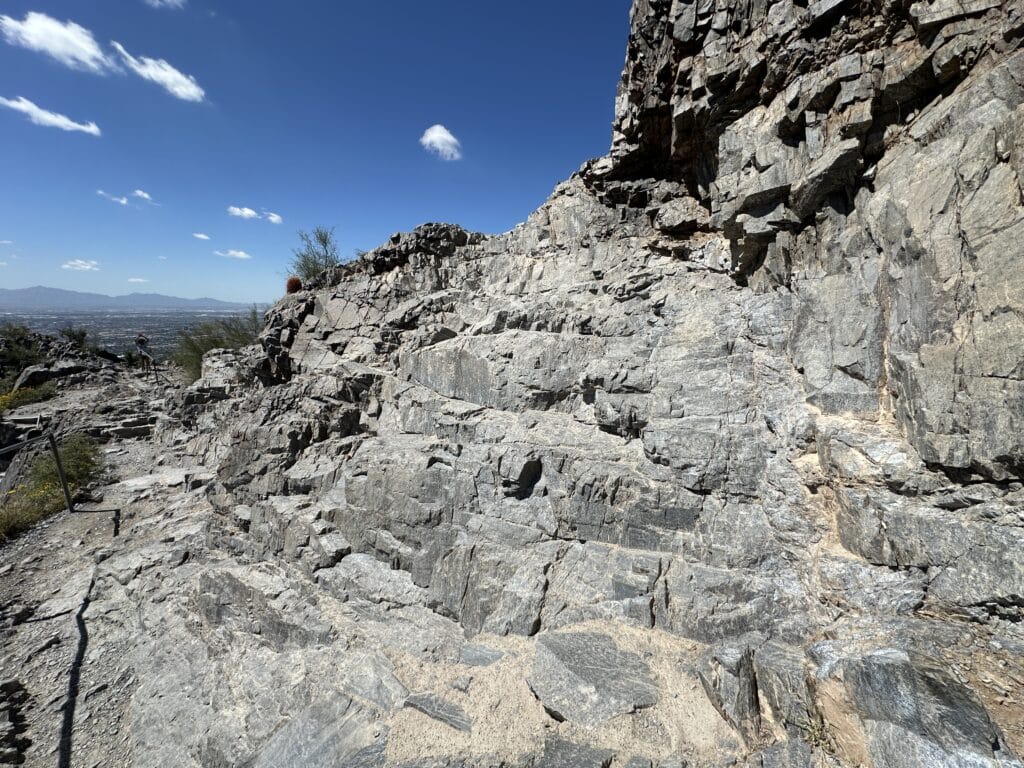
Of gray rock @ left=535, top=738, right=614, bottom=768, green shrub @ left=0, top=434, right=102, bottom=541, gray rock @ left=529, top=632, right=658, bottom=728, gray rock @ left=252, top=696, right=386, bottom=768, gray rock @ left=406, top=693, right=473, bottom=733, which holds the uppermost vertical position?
gray rock @ left=529, top=632, right=658, bottom=728

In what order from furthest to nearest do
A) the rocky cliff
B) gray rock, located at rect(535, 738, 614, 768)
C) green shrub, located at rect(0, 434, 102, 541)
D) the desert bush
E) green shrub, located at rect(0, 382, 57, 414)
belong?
1. the desert bush
2. green shrub, located at rect(0, 382, 57, 414)
3. green shrub, located at rect(0, 434, 102, 541)
4. gray rock, located at rect(535, 738, 614, 768)
5. the rocky cliff

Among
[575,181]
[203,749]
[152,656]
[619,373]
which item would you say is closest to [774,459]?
[619,373]

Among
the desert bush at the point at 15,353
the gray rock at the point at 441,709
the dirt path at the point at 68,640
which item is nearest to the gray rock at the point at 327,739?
the gray rock at the point at 441,709

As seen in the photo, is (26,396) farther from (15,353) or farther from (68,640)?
(68,640)

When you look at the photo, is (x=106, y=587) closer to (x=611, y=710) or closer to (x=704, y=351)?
(x=611, y=710)

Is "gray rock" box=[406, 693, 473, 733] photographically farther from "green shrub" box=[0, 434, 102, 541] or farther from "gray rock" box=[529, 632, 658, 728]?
"green shrub" box=[0, 434, 102, 541]

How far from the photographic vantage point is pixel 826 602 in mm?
6043

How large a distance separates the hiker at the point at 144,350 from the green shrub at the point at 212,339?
8.71 feet

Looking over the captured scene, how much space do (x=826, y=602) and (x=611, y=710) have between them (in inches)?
141

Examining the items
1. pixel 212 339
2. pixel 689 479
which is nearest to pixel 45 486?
pixel 212 339

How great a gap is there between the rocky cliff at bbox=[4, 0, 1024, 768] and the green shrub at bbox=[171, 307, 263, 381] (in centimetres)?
2462

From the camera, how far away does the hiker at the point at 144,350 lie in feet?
117

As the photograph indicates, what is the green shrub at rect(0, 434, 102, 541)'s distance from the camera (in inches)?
607

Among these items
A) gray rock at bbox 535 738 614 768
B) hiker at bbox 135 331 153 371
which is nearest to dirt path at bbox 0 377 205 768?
gray rock at bbox 535 738 614 768
